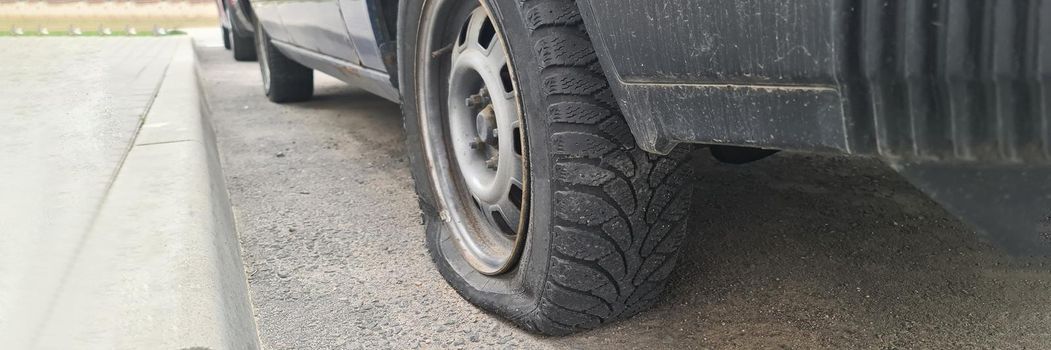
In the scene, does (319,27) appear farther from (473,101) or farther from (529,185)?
(529,185)

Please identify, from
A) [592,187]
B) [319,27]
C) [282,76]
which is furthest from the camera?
[282,76]

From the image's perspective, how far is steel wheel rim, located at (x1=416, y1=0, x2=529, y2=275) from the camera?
1.68 metres

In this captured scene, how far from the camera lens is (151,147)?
97.1 inches

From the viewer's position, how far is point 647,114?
119cm

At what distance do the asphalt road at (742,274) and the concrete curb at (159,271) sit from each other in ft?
0.65

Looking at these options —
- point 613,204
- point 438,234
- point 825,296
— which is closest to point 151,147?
point 438,234

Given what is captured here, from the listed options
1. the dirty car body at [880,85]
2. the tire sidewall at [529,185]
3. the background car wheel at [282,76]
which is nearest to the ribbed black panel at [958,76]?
the dirty car body at [880,85]

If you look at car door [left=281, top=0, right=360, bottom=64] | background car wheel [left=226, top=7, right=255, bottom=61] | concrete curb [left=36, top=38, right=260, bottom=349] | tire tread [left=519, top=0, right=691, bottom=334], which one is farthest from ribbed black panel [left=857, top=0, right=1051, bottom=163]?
background car wheel [left=226, top=7, right=255, bottom=61]

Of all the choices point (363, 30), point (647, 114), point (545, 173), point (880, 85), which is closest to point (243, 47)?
point (363, 30)

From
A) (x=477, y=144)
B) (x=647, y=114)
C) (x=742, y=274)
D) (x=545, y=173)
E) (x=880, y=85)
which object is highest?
(x=880, y=85)

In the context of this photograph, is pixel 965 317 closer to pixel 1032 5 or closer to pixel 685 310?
pixel 685 310

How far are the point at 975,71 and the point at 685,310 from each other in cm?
101

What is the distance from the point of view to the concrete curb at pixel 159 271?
1254 millimetres

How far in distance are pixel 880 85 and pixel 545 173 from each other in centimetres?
67
